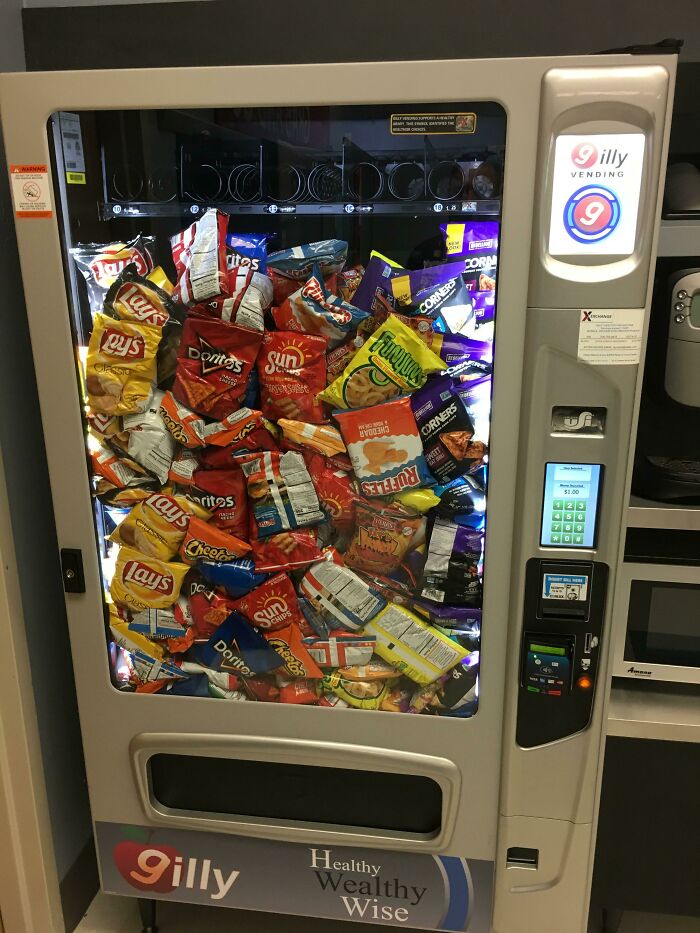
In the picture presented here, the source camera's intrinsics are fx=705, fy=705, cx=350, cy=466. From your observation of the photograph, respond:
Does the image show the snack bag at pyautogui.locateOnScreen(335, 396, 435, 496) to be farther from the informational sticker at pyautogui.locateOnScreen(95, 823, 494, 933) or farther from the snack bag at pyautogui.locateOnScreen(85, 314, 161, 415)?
the informational sticker at pyautogui.locateOnScreen(95, 823, 494, 933)

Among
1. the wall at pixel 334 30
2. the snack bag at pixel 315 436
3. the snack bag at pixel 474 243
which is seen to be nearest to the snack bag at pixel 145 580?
the snack bag at pixel 315 436

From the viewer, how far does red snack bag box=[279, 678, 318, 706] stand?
4.75 feet

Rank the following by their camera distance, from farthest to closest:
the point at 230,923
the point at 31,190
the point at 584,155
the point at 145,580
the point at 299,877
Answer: the point at 230,923 < the point at 299,877 < the point at 145,580 < the point at 31,190 < the point at 584,155

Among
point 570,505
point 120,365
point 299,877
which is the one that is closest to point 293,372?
point 120,365

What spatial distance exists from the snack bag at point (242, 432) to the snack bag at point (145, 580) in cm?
26

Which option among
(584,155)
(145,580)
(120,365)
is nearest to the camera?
(584,155)

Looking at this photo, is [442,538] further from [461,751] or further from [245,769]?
[245,769]

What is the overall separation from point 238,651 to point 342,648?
212mm

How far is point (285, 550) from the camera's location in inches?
53.6

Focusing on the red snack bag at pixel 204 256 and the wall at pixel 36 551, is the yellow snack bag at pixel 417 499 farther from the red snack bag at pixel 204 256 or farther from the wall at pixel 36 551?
the wall at pixel 36 551

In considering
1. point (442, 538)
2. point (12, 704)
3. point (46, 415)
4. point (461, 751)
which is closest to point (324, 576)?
point (442, 538)

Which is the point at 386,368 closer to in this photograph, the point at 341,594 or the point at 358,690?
the point at 341,594

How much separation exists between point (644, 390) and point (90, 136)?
3.88ft

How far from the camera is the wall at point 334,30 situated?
1504 mm
